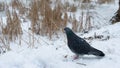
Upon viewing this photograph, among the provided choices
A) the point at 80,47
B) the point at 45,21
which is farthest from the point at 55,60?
the point at 45,21

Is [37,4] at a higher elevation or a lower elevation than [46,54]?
higher

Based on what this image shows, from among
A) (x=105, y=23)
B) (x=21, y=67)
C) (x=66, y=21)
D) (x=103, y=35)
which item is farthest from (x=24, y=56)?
(x=105, y=23)

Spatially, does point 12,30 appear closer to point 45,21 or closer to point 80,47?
point 45,21

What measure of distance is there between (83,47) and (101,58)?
197mm

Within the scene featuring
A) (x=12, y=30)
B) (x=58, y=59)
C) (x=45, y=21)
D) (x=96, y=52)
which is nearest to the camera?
(x=96, y=52)

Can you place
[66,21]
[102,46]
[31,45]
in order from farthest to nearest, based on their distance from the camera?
[66,21]
[31,45]
[102,46]

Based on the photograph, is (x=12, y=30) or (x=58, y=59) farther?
(x=12, y=30)

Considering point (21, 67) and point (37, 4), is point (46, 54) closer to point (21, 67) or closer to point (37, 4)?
point (21, 67)

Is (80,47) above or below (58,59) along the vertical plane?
above

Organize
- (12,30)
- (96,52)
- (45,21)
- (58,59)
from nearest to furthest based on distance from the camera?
(96,52) < (58,59) < (12,30) < (45,21)

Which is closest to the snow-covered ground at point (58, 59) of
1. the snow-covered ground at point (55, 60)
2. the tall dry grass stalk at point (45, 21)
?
the snow-covered ground at point (55, 60)

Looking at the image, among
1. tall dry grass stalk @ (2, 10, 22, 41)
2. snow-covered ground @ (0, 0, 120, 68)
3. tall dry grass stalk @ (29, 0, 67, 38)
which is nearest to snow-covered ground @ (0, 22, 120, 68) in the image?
snow-covered ground @ (0, 0, 120, 68)

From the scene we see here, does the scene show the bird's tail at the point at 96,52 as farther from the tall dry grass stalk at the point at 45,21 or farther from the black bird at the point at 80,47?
the tall dry grass stalk at the point at 45,21

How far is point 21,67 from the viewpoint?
9.91ft
